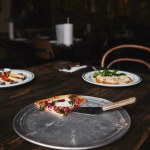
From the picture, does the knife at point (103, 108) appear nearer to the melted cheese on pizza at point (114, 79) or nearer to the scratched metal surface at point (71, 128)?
the scratched metal surface at point (71, 128)

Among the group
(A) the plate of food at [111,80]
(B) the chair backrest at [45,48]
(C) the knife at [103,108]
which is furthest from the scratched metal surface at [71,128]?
(B) the chair backrest at [45,48]

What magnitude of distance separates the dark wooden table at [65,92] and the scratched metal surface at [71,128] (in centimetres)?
2

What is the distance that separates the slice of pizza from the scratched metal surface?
0.06 feet

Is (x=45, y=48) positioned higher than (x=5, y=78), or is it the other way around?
(x=5, y=78)

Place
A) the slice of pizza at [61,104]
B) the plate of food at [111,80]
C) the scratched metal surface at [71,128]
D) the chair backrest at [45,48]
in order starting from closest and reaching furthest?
the scratched metal surface at [71,128] → the slice of pizza at [61,104] → the plate of food at [111,80] → the chair backrest at [45,48]

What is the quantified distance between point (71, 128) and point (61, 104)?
6.3 inches

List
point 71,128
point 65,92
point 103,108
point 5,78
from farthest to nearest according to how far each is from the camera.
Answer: point 5,78 → point 65,92 → point 103,108 → point 71,128

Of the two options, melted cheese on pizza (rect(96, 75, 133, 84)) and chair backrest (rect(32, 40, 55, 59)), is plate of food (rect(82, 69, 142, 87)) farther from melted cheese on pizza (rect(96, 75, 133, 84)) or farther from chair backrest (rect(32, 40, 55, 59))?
chair backrest (rect(32, 40, 55, 59))

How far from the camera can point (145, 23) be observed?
8.70 metres

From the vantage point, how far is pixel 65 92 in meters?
1.10

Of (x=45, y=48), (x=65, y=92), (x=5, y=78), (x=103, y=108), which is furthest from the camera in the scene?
(x=45, y=48)

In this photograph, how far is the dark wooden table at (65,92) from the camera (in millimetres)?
647

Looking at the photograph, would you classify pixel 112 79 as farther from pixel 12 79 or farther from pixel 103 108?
pixel 12 79

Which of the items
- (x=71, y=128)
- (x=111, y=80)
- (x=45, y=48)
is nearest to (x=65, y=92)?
(x=111, y=80)
